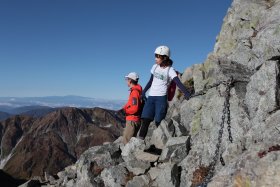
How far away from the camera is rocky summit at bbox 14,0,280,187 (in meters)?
9.34

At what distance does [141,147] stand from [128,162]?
3.47 ft

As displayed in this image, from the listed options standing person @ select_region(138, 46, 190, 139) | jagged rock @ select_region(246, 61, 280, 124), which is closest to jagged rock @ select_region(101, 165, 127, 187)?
standing person @ select_region(138, 46, 190, 139)

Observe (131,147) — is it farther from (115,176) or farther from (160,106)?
(160,106)

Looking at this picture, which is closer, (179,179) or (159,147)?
(179,179)

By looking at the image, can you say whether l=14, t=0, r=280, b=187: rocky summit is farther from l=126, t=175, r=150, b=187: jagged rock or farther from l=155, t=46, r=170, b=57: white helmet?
l=155, t=46, r=170, b=57: white helmet

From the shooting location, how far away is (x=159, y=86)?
17.3m

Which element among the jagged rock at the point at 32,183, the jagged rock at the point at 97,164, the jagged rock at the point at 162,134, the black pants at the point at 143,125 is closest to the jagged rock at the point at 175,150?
the jagged rock at the point at 162,134

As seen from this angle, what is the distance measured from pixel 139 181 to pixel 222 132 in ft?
15.2

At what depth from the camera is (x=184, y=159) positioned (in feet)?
47.6

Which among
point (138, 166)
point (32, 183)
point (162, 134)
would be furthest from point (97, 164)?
point (32, 183)

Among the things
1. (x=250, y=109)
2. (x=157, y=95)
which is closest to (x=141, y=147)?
(x=157, y=95)

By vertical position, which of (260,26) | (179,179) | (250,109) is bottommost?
(179,179)

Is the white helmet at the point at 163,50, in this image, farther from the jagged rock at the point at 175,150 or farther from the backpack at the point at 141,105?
the jagged rock at the point at 175,150

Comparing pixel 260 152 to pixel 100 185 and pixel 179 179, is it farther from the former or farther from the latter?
pixel 100 185
